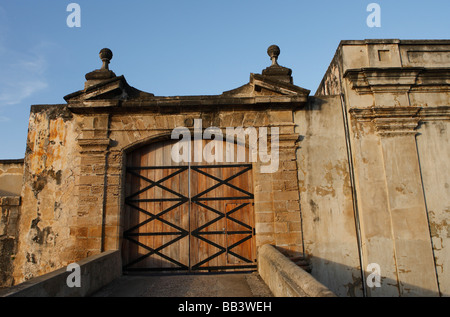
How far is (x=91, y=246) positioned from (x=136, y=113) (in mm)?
2430

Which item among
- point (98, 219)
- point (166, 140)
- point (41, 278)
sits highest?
point (166, 140)

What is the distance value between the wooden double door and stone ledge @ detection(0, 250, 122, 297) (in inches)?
22.1

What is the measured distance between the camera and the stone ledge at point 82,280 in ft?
10.5

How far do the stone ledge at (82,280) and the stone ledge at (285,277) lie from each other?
2.36 m

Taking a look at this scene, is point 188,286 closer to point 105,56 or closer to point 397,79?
point 105,56

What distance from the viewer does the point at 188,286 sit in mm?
4840

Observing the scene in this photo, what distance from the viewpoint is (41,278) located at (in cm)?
360

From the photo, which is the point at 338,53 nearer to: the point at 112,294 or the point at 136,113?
the point at 136,113

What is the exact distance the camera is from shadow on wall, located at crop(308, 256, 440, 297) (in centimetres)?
543

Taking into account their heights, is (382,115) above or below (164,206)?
above

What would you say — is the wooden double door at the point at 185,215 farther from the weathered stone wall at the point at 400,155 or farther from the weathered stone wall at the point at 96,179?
the weathered stone wall at the point at 400,155

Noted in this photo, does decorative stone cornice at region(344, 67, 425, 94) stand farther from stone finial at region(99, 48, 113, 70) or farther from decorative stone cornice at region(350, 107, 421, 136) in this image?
stone finial at region(99, 48, 113, 70)

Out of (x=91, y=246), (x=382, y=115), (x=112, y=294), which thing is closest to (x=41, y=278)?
(x=112, y=294)

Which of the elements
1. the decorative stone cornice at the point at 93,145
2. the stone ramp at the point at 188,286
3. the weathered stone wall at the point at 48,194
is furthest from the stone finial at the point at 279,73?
the weathered stone wall at the point at 48,194
